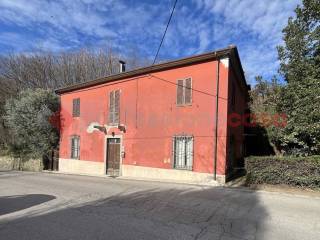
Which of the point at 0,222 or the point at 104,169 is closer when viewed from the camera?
the point at 0,222

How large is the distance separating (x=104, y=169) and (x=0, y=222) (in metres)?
11.7

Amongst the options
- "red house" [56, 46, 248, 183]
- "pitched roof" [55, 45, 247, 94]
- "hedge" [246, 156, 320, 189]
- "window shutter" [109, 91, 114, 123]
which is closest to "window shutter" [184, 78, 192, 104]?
"red house" [56, 46, 248, 183]

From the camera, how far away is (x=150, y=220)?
6.53 metres

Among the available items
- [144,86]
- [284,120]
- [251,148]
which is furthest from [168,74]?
[251,148]

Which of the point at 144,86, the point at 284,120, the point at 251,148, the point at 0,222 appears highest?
the point at 144,86

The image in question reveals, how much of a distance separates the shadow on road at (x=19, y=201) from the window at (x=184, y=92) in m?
7.62

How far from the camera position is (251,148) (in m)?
20.6

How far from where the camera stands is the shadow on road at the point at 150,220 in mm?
5613

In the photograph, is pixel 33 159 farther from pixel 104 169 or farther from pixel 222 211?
pixel 222 211

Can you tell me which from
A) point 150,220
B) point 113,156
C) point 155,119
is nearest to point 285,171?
point 150,220

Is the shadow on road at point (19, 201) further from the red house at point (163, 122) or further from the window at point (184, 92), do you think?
the window at point (184, 92)

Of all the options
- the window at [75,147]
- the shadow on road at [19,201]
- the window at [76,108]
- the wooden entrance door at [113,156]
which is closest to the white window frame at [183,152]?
the wooden entrance door at [113,156]

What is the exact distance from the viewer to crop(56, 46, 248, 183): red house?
528 inches

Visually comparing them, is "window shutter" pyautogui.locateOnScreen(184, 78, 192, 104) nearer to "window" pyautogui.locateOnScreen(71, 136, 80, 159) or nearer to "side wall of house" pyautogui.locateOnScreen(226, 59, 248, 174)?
"side wall of house" pyautogui.locateOnScreen(226, 59, 248, 174)
